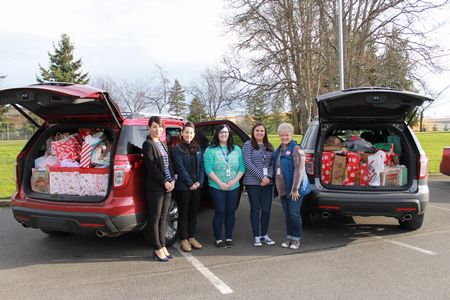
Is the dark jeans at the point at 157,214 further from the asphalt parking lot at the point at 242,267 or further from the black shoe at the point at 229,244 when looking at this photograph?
the black shoe at the point at 229,244

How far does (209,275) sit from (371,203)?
224cm

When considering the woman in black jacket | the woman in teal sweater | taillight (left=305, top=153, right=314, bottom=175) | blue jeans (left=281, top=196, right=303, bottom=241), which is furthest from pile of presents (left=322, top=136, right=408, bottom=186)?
the woman in black jacket

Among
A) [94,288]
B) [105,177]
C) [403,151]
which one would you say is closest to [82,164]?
[105,177]

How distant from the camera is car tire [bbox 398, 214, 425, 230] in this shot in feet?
17.2

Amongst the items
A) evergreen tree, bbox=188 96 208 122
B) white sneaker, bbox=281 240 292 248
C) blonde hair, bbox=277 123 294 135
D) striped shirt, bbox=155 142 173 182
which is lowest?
white sneaker, bbox=281 240 292 248

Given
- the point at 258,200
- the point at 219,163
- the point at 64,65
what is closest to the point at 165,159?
the point at 219,163

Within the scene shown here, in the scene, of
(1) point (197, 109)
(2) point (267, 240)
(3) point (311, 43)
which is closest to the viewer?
(2) point (267, 240)

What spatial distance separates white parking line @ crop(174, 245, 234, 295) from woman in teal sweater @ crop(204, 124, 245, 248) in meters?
0.50

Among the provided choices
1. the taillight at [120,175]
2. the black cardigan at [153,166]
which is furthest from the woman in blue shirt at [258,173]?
the taillight at [120,175]

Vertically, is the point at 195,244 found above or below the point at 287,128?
below

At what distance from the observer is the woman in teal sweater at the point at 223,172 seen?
4.57m

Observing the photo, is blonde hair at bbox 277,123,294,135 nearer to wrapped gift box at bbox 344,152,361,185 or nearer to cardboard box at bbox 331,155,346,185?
cardboard box at bbox 331,155,346,185

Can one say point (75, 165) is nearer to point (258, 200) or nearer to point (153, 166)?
point (153, 166)

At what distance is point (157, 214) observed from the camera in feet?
13.7
